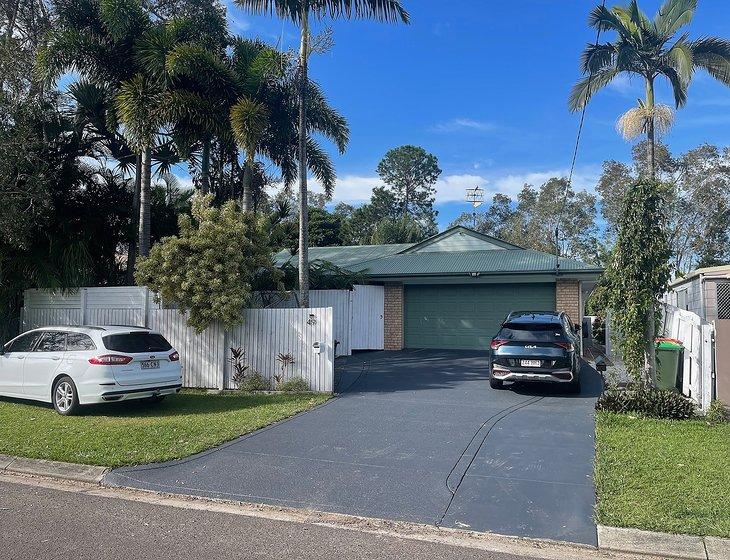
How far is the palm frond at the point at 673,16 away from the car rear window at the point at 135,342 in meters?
15.8

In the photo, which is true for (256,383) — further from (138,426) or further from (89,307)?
(89,307)

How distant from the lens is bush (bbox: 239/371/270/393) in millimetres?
11852

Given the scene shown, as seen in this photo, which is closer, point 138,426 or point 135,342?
point 138,426

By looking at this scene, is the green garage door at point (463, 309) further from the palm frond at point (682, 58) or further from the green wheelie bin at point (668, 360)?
the green wheelie bin at point (668, 360)

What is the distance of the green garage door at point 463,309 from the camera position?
18.7 m

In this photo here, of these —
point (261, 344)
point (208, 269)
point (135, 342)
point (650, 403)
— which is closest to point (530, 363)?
point (650, 403)

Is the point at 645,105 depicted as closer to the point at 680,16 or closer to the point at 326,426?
the point at 680,16

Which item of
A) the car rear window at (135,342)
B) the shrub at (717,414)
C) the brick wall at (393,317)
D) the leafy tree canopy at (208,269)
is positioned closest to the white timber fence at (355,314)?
the brick wall at (393,317)

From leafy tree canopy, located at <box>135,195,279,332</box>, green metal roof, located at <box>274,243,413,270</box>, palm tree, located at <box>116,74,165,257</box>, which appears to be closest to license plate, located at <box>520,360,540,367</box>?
leafy tree canopy, located at <box>135,195,279,332</box>

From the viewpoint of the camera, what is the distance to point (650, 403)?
9086 mm

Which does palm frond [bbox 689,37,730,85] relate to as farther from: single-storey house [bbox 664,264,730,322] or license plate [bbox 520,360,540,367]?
license plate [bbox 520,360,540,367]

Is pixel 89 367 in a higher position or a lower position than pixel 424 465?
higher

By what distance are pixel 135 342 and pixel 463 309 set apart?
1201 cm

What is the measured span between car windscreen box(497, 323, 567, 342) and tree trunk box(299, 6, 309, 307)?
5295 millimetres
